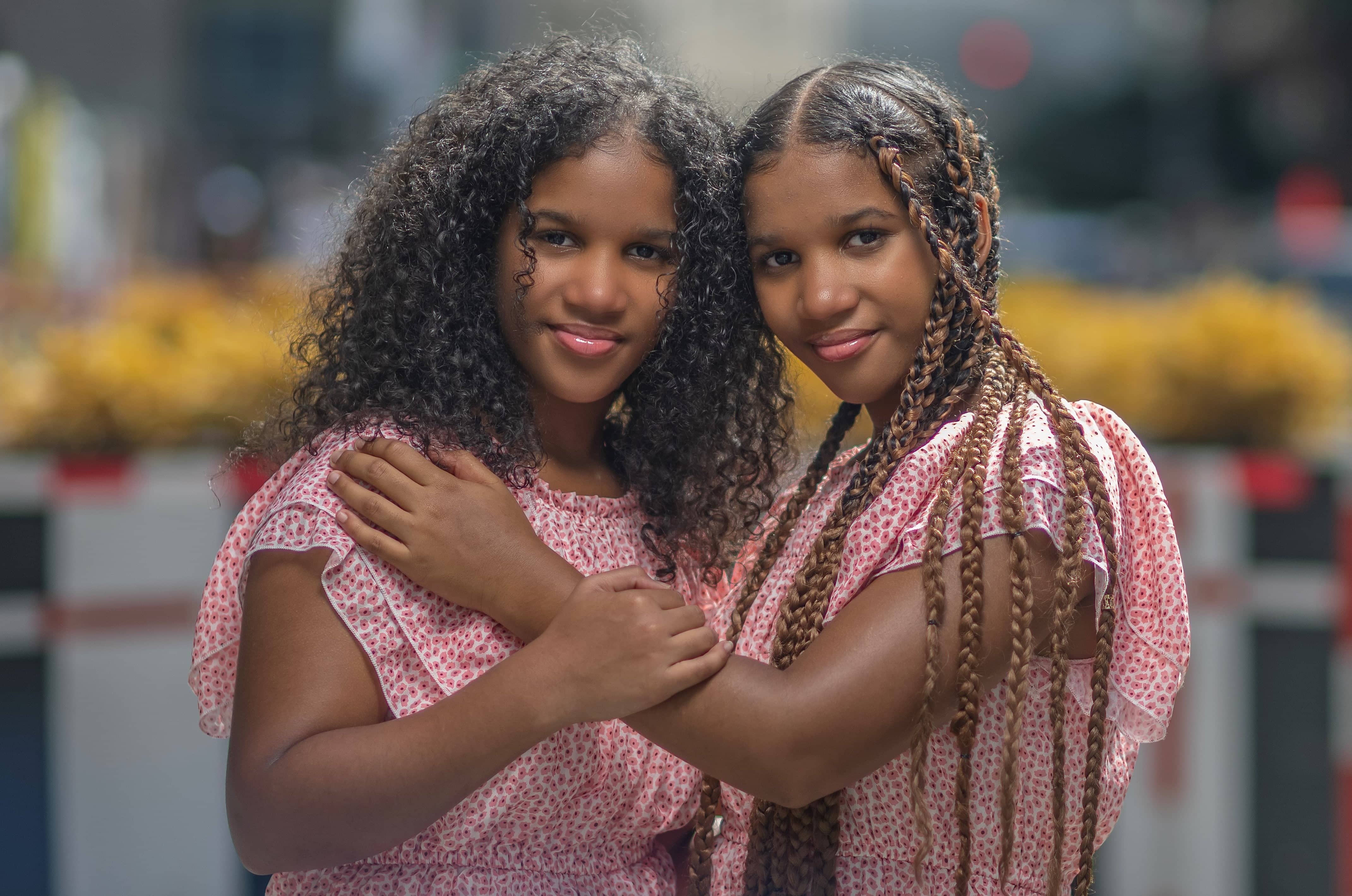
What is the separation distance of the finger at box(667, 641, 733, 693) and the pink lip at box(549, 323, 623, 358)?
444mm

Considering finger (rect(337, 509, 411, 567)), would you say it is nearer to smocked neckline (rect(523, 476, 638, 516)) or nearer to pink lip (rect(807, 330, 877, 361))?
smocked neckline (rect(523, 476, 638, 516))

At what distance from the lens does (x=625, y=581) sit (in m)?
1.55

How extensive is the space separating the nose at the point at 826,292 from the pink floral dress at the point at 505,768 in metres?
0.43

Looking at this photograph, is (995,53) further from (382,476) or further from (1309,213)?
(382,476)

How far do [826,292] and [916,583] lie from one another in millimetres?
395

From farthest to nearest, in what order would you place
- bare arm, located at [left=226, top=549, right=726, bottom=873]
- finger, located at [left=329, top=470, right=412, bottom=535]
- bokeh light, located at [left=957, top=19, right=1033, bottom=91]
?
1. bokeh light, located at [left=957, top=19, right=1033, bottom=91]
2. finger, located at [left=329, top=470, right=412, bottom=535]
3. bare arm, located at [left=226, top=549, right=726, bottom=873]

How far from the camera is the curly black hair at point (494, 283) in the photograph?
5.60 feet

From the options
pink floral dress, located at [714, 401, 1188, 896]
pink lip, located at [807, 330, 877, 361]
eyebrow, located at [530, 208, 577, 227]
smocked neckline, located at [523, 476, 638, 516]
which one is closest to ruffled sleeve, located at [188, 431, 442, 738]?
smocked neckline, located at [523, 476, 638, 516]

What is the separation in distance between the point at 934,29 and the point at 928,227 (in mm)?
18240

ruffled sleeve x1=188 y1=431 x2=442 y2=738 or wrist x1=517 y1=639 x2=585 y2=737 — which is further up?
ruffled sleeve x1=188 y1=431 x2=442 y2=738

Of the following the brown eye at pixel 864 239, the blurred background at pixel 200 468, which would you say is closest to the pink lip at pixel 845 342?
the brown eye at pixel 864 239

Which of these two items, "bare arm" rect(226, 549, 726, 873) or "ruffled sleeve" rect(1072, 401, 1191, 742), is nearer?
"bare arm" rect(226, 549, 726, 873)

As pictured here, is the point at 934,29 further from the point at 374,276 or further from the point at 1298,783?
the point at 374,276

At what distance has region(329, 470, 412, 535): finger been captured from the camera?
1558mm
